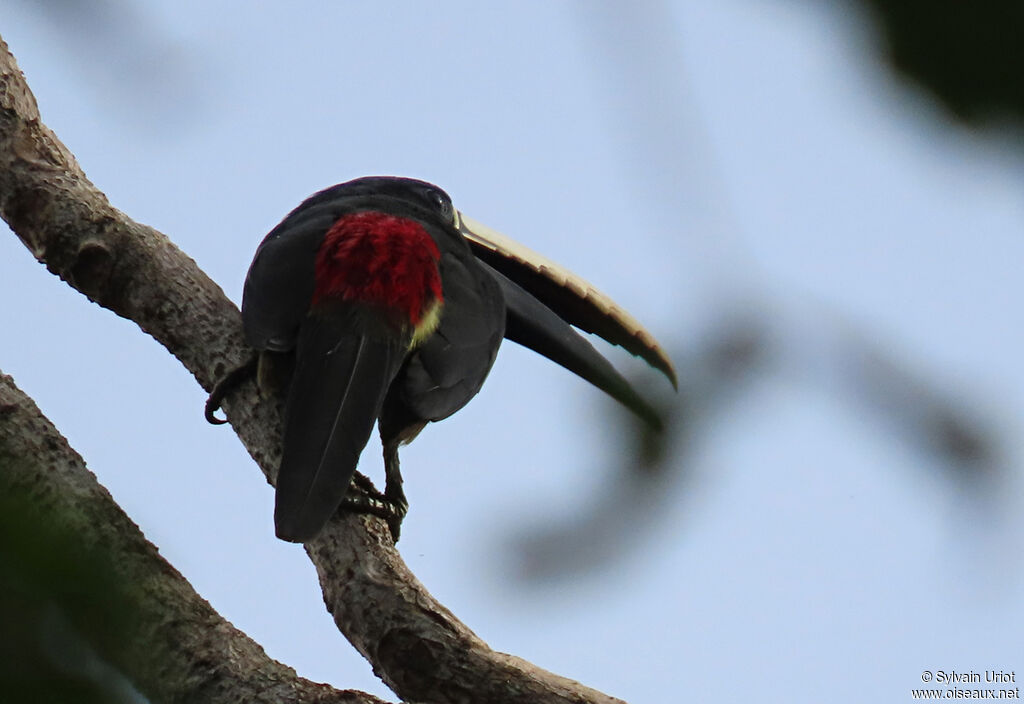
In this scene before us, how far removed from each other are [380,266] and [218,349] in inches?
17.6

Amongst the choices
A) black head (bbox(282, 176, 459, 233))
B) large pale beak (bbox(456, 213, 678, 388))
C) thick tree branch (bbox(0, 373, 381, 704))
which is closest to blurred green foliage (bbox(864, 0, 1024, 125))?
thick tree branch (bbox(0, 373, 381, 704))

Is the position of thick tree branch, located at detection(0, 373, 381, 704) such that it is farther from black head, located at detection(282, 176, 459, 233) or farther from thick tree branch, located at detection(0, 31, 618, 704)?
black head, located at detection(282, 176, 459, 233)

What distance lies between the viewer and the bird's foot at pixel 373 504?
2.31m

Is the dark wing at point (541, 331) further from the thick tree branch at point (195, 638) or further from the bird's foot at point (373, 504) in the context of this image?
the thick tree branch at point (195, 638)

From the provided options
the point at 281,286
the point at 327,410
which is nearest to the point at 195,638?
the point at 327,410

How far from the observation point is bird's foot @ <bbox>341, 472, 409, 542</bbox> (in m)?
2.31

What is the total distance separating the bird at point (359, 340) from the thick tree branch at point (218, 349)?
105 millimetres

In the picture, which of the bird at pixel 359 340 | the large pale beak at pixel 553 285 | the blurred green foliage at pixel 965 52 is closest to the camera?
the blurred green foliage at pixel 965 52

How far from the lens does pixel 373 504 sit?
234cm

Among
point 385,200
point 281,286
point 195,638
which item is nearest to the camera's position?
point 195,638

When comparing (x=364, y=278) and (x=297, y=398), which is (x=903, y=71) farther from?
(x=364, y=278)

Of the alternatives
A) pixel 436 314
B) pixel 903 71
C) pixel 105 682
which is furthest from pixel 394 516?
pixel 903 71

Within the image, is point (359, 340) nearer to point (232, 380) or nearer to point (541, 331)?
point (232, 380)

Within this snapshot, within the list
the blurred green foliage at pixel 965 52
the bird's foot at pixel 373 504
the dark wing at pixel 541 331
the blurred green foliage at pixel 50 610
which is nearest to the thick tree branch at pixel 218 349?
the bird's foot at pixel 373 504
